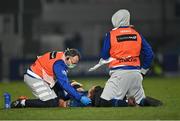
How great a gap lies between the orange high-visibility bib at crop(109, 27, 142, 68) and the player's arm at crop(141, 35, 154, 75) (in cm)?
19

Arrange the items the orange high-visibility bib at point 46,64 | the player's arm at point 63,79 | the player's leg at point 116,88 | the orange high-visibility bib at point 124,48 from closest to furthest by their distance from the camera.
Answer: the player's arm at point 63,79 → the player's leg at point 116,88 → the orange high-visibility bib at point 124,48 → the orange high-visibility bib at point 46,64

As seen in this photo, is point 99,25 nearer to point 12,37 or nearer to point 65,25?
point 65,25

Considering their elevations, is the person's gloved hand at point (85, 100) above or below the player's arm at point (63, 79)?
below

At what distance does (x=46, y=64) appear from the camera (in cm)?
1518

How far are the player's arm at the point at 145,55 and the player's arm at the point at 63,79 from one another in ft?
5.07

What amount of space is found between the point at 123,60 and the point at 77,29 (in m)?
46.4

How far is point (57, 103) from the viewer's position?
15312mm

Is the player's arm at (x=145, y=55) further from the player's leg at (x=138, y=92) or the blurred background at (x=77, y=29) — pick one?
the blurred background at (x=77, y=29)

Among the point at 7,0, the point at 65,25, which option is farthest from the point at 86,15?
the point at 7,0

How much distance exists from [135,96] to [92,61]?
58.9ft

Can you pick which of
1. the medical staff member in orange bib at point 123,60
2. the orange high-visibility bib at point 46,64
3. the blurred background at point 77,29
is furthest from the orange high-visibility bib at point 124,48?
the blurred background at point 77,29

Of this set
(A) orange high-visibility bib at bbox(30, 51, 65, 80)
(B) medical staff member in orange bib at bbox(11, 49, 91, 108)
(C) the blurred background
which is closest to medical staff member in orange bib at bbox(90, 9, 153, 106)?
(B) medical staff member in orange bib at bbox(11, 49, 91, 108)

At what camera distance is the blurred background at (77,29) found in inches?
1302

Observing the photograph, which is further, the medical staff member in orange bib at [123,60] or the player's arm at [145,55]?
the player's arm at [145,55]
